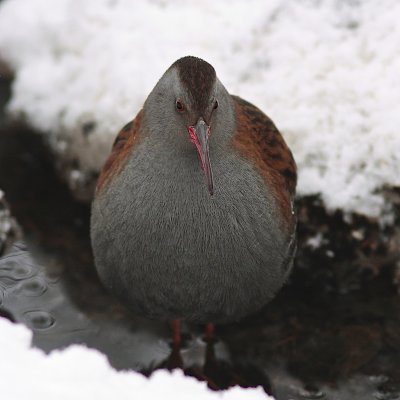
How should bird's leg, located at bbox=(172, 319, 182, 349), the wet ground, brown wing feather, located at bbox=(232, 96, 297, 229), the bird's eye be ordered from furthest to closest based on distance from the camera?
bird's leg, located at bbox=(172, 319, 182, 349) < the wet ground < brown wing feather, located at bbox=(232, 96, 297, 229) < the bird's eye

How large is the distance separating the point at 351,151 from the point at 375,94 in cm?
54

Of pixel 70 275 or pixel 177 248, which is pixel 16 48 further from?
pixel 177 248

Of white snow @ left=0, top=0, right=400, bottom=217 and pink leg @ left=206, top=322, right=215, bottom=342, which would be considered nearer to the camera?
pink leg @ left=206, top=322, right=215, bottom=342

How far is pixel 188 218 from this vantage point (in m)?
4.68

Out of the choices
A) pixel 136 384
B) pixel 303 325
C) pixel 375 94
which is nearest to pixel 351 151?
pixel 375 94

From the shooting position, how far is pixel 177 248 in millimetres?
4691

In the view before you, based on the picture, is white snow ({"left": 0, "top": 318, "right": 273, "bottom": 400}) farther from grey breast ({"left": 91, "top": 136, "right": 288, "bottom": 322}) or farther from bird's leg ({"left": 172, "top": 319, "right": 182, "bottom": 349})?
bird's leg ({"left": 172, "top": 319, "right": 182, "bottom": 349})

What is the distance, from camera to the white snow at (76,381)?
359cm

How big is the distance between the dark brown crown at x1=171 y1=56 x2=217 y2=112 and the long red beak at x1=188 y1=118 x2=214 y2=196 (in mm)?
93

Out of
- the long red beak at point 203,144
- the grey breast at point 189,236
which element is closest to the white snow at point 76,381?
the grey breast at point 189,236

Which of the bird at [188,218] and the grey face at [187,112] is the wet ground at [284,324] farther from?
the grey face at [187,112]

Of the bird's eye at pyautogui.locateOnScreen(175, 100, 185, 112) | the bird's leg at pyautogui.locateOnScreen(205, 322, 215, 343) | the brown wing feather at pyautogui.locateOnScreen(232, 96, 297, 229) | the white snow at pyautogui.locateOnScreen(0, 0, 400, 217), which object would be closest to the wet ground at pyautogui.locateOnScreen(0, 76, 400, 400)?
the bird's leg at pyautogui.locateOnScreen(205, 322, 215, 343)

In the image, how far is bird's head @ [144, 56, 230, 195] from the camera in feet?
14.3

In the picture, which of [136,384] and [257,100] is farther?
[257,100]
